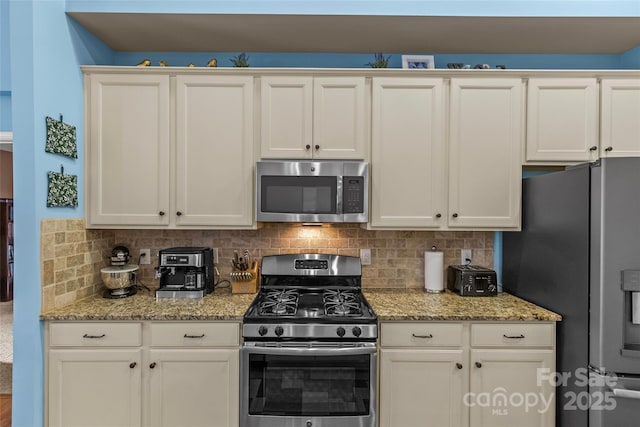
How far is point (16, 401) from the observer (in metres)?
2.07

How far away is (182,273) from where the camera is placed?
2.47 metres

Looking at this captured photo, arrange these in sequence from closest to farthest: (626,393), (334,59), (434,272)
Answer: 1. (626,393)
2. (434,272)
3. (334,59)

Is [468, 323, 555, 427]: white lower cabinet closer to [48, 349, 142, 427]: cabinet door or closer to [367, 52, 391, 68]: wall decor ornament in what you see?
[367, 52, 391, 68]: wall decor ornament

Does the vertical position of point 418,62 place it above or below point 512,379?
above

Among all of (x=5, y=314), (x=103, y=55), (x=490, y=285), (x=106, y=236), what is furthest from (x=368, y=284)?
(x=5, y=314)

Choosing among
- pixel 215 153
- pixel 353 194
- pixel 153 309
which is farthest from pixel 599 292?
pixel 153 309

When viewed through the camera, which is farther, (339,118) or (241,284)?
(241,284)

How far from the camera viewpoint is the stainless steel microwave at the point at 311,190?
7.85 ft

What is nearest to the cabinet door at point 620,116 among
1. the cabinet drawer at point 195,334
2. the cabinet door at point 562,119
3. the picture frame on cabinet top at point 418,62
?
the cabinet door at point 562,119

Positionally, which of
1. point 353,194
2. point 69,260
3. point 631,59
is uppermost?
point 631,59

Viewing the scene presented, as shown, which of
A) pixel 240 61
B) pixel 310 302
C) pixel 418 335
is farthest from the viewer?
pixel 240 61

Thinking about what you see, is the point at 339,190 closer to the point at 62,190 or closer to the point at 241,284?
Answer: the point at 241,284

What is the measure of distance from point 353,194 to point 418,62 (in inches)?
44.0

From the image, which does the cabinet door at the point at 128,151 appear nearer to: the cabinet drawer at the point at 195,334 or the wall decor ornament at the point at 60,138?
the wall decor ornament at the point at 60,138
